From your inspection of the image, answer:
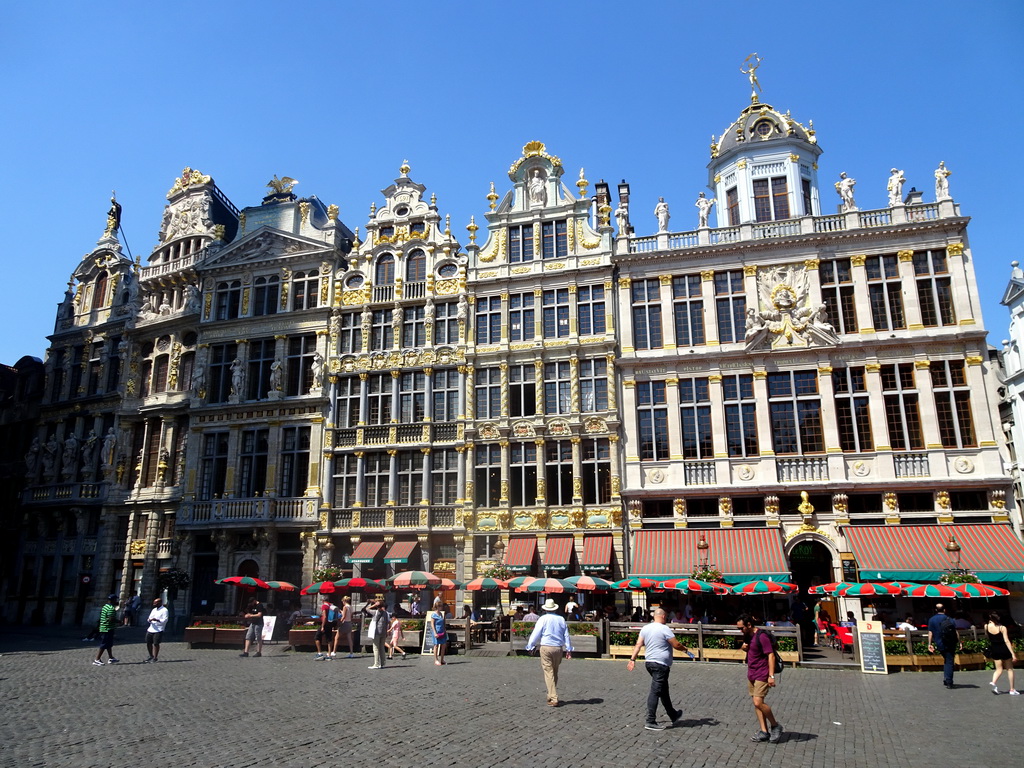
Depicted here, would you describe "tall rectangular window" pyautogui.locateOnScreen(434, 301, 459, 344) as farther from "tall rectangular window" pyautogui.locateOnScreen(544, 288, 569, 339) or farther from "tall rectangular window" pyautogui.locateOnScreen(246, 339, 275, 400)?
"tall rectangular window" pyautogui.locateOnScreen(246, 339, 275, 400)

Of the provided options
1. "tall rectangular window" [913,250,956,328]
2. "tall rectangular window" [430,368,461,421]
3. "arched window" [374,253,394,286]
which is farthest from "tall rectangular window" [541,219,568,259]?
"tall rectangular window" [913,250,956,328]

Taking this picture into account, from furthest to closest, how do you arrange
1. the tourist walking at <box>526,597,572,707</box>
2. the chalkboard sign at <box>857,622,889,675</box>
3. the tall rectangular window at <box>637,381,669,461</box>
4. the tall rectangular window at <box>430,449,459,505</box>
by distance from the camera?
the tall rectangular window at <box>430,449,459,505</box> < the tall rectangular window at <box>637,381,669,461</box> < the chalkboard sign at <box>857,622,889,675</box> < the tourist walking at <box>526,597,572,707</box>

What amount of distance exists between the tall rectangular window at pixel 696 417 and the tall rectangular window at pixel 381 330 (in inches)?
537

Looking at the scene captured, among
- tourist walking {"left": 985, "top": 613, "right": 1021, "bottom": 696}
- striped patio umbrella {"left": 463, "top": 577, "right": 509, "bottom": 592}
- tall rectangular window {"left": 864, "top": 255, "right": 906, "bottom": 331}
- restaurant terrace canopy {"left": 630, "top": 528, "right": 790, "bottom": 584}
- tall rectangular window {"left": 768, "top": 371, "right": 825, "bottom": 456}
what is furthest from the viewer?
tall rectangular window {"left": 864, "top": 255, "right": 906, "bottom": 331}

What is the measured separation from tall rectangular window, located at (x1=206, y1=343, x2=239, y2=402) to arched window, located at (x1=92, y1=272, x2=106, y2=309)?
10.4 m

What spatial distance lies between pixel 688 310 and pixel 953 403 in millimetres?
10157

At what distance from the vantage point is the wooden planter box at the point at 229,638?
A: 82.3 ft

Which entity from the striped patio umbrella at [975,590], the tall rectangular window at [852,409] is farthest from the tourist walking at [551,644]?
the tall rectangular window at [852,409]

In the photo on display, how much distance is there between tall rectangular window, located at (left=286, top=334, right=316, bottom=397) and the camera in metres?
36.8

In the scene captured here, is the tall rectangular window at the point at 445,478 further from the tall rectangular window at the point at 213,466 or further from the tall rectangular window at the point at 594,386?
the tall rectangular window at the point at 213,466

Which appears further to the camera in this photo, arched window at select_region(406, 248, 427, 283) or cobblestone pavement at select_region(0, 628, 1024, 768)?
arched window at select_region(406, 248, 427, 283)

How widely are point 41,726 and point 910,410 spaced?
91.4 feet

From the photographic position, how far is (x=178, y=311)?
40.4 meters

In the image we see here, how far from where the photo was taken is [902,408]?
28453mm
